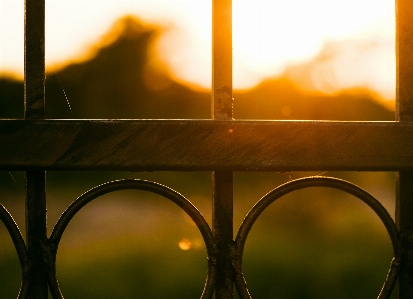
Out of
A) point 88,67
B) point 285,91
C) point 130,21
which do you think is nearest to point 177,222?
point 285,91

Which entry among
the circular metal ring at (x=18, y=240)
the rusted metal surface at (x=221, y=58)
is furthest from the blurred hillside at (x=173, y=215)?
the rusted metal surface at (x=221, y=58)

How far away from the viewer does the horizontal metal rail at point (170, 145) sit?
52 cm

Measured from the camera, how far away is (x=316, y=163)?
522mm

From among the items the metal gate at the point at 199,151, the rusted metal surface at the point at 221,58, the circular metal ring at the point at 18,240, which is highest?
the rusted metal surface at the point at 221,58

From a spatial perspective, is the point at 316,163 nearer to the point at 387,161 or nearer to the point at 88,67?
the point at 387,161

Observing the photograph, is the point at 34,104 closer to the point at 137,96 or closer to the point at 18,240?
the point at 18,240

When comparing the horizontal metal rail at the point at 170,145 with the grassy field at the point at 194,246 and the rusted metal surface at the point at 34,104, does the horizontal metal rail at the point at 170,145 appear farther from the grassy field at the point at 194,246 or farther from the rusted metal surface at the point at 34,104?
the grassy field at the point at 194,246

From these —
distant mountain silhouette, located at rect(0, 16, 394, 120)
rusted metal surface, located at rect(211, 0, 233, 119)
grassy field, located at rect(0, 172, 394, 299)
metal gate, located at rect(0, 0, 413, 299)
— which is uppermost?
distant mountain silhouette, located at rect(0, 16, 394, 120)

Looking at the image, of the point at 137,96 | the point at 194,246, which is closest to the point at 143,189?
the point at 194,246

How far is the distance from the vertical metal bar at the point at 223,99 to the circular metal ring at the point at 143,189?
0.07ft

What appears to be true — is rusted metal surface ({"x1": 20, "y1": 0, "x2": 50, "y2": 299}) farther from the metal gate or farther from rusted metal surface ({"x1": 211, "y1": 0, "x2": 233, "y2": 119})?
rusted metal surface ({"x1": 211, "y1": 0, "x2": 233, "y2": 119})

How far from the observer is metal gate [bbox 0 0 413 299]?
20.4 inches

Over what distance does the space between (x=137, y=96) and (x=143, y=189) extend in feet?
38.5

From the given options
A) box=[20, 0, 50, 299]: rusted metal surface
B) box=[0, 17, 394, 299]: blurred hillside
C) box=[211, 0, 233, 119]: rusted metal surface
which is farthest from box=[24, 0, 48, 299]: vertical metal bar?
box=[0, 17, 394, 299]: blurred hillside
